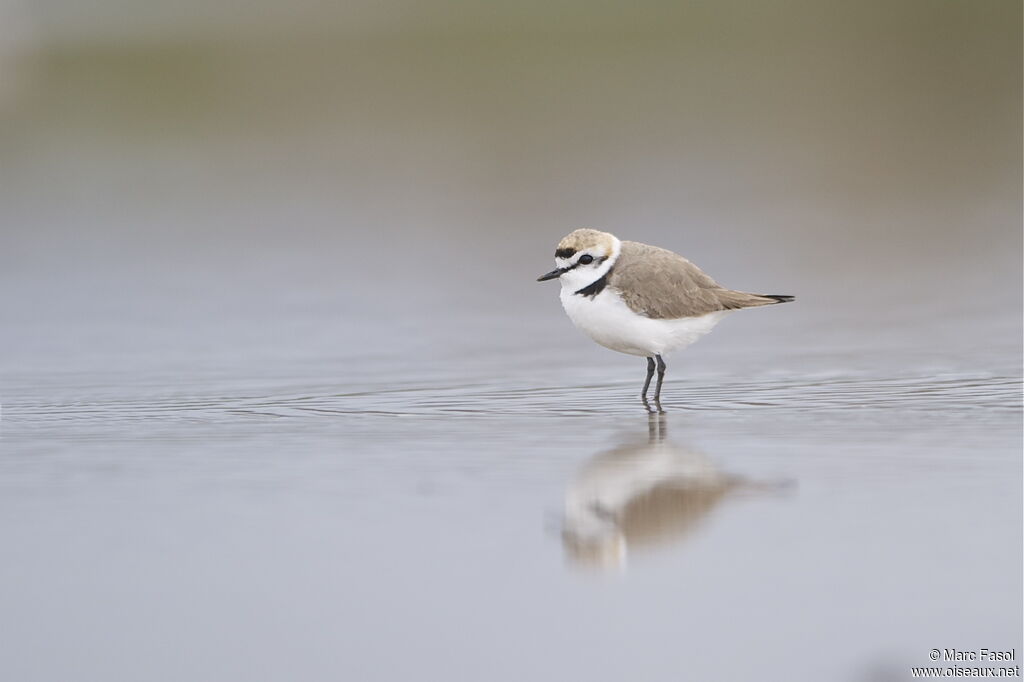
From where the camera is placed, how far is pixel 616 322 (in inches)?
263

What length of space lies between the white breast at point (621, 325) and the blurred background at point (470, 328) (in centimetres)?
29

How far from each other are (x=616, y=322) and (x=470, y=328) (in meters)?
1.90

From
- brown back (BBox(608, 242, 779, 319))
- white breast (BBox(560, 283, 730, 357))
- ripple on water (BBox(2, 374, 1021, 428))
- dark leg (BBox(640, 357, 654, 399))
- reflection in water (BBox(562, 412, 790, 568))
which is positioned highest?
brown back (BBox(608, 242, 779, 319))

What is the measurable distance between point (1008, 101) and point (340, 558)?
1416 centimetres

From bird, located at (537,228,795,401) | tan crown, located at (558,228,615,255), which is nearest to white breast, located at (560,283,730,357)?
bird, located at (537,228,795,401)

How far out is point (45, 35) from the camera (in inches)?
750

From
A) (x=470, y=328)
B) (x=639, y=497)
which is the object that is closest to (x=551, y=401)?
(x=639, y=497)

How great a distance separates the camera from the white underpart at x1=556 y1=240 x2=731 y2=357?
6.70 meters

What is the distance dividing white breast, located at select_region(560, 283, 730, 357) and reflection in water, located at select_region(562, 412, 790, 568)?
50.4 inches

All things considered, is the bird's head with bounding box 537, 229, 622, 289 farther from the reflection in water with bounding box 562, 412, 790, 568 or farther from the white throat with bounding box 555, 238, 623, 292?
the reflection in water with bounding box 562, 412, 790, 568

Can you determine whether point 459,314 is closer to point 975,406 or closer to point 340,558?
point 975,406

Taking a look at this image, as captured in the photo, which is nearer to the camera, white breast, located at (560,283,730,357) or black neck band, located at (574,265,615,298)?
white breast, located at (560,283,730,357)

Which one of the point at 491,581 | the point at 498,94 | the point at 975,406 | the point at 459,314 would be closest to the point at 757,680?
the point at 491,581

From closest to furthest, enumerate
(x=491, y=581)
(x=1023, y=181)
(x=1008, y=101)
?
(x=491, y=581), (x=1023, y=181), (x=1008, y=101)
